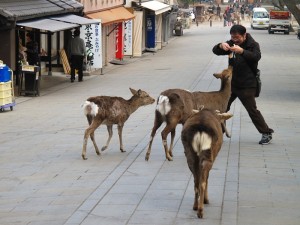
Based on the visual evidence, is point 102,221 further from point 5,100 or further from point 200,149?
point 5,100

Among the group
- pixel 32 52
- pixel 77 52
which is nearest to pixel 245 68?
pixel 32 52

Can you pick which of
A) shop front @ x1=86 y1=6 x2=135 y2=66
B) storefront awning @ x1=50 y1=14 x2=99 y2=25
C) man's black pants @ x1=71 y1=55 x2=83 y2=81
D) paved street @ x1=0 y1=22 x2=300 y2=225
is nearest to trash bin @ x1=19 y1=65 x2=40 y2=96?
paved street @ x1=0 y1=22 x2=300 y2=225

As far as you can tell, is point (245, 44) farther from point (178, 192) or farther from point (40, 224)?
point (40, 224)

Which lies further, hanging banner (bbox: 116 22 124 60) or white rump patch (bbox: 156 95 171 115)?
hanging banner (bbox: 116 22 124 60)

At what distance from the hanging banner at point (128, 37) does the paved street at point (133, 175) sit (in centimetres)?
1866

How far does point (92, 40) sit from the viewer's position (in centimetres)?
2912

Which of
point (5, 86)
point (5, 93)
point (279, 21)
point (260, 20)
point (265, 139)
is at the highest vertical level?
point (260, 20)

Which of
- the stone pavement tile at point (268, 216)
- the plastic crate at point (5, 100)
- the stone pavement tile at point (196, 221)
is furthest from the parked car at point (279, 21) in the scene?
the stone pavement tile at point (196, 221)

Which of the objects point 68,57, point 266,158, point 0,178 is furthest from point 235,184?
point 68,57

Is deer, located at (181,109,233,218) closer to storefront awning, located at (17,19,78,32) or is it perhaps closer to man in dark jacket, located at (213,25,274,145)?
man in dark jacket, located at (213,25,274,145)

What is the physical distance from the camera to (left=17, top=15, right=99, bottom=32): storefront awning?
21.6 m

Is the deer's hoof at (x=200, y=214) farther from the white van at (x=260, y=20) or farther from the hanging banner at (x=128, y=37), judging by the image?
the white van at (x=260, y=20)

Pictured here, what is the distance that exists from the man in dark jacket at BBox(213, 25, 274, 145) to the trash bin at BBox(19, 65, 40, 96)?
9.41m

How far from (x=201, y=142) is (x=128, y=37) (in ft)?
103
